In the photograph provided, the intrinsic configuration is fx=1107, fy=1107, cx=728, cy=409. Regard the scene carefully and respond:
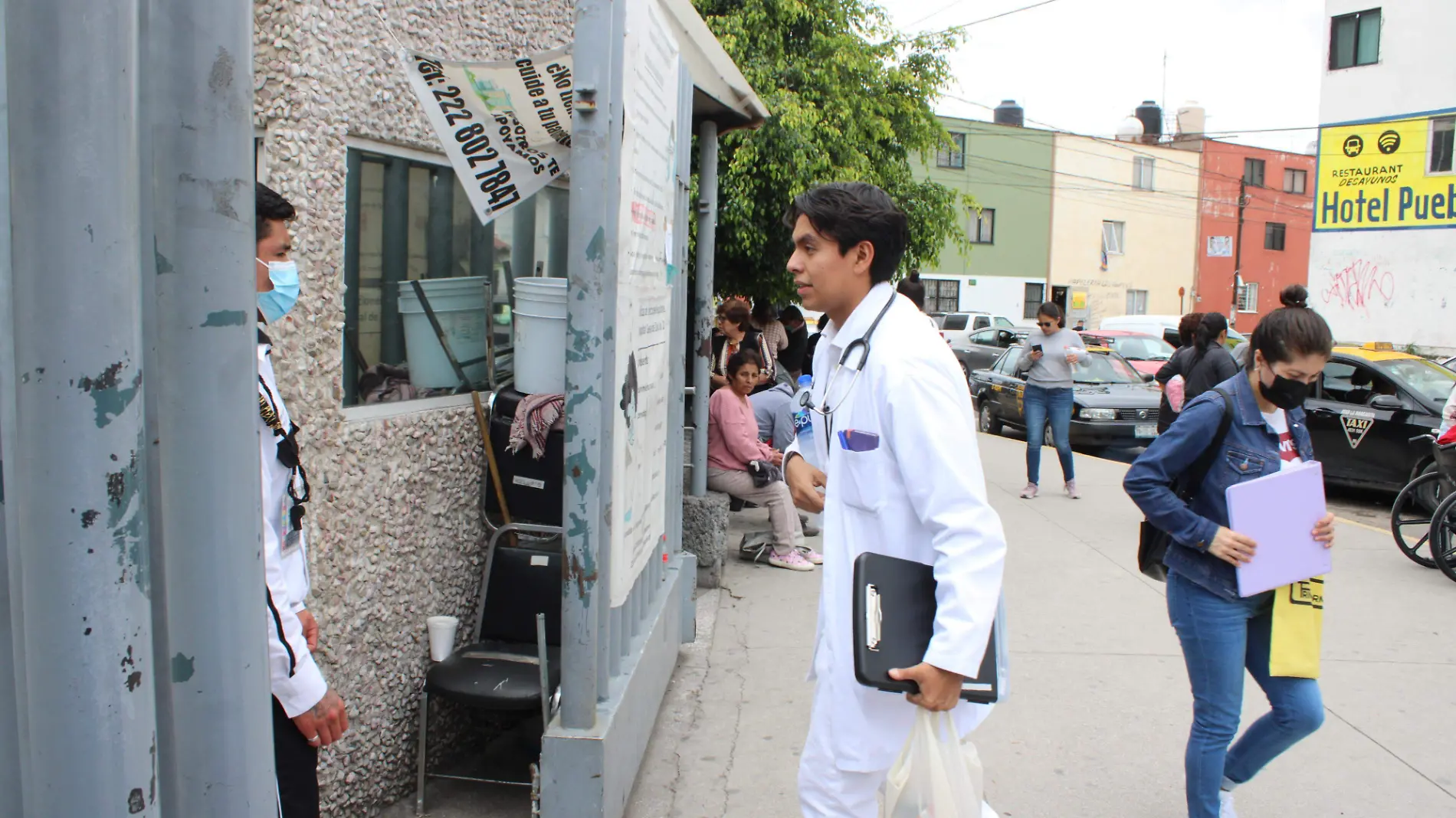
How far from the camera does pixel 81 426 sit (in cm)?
110

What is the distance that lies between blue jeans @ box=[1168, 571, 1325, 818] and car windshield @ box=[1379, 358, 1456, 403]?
8.42 m

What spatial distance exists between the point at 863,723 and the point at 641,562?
1607mm

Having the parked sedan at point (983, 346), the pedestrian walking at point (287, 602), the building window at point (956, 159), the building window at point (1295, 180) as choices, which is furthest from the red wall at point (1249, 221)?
the pedestrian walking at point (287, 602)

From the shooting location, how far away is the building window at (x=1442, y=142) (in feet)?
73.2

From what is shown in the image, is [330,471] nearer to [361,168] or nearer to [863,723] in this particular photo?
[361,168]

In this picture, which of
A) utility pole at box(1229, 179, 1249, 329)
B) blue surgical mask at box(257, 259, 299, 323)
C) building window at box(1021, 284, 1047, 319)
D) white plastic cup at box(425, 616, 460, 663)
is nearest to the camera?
blue surgical mask at box(257, 259, 299, 323)

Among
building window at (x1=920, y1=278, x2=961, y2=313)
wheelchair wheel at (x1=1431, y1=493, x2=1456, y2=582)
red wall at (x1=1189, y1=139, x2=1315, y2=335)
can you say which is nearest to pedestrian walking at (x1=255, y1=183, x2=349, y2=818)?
wheelchair wheel at (x1=1431, y1=493, x2=1456, y2=582)

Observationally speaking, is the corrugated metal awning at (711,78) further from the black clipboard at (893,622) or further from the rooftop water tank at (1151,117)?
the rooftop water tank at (1151,117)

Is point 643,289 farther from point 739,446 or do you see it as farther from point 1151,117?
point 1151,117

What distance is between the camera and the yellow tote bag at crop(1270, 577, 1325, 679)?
3248 millimetres

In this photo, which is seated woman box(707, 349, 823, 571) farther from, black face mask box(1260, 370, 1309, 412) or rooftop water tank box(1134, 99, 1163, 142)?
rooftop water tank box(1134, 99, 1163, 142)

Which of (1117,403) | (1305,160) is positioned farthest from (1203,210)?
(1117,403)

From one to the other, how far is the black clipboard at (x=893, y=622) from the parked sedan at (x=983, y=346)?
24.3 metres

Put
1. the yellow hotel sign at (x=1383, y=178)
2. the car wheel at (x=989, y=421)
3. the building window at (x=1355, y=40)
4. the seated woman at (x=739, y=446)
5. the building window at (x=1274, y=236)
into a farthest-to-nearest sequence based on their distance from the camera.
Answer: the building window at (x=1274, y=236) → the building window at (x=1355, y=40) → the yellow hotel sign at (x=1383, y=178) → the car wheel at (x=989, y=421) → the seated woman at (x=739, y=446)
